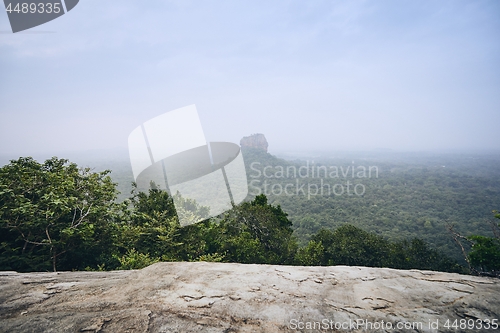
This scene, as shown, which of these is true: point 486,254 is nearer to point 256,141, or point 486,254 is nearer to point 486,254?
point 486,254

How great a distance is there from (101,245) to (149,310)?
9218 mm

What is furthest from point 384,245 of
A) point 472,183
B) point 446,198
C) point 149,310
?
point 472,183

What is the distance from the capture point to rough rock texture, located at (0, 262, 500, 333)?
130 inches

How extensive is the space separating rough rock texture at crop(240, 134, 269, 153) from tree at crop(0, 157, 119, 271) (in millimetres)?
105383

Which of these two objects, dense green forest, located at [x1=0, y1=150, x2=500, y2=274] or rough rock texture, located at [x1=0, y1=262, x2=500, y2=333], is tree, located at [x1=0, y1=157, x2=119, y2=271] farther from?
rough rock texture, located at [x1=0, y1=262, x2=500, y2=333]

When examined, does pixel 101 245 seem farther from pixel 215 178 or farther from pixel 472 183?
pixel 472 183

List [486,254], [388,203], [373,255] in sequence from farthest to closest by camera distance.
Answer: [388,203] → [373,255] → [486,254]

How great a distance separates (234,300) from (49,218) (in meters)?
8.47

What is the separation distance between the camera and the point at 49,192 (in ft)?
28.1

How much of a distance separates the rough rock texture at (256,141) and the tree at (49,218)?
346ft

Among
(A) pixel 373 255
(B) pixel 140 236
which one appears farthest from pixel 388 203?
(B) pixel 140 236

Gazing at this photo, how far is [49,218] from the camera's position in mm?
8188

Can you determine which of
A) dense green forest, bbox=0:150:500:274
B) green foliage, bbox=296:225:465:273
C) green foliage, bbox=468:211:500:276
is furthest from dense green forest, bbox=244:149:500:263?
green foliage, bbox=468:211:500:276

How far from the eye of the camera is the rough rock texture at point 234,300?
3.31m
